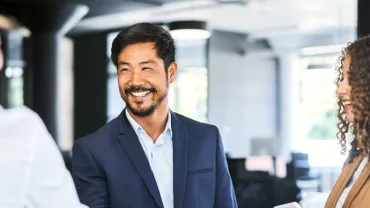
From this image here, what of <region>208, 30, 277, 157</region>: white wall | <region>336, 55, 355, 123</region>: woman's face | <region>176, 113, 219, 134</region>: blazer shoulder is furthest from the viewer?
<region>208, 30, 277, 157</region>: white wall

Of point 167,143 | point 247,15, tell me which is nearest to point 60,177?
point 167,143

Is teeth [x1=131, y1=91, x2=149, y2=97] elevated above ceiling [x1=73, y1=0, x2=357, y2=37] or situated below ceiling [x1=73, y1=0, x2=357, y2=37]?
below

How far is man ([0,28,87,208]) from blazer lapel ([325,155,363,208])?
0.86 m

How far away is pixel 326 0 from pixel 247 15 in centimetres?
83

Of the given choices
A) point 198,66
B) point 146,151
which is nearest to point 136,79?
point 146,151

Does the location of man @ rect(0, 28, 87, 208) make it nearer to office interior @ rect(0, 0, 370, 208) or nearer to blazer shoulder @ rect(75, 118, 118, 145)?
blazer shoulder @ rect(75, 118, 118, 145)

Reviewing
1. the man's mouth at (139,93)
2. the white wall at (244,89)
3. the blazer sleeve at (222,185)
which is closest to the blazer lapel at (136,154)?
the man's mouth at (139,93)

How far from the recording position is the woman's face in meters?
1.62

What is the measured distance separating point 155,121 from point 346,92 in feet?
1.86

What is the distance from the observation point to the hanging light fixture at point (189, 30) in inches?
213

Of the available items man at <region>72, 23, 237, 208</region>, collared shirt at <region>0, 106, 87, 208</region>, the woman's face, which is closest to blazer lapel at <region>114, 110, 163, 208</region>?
man at <region>72, 23, 237, 208</region>

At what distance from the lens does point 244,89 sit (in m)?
7.01

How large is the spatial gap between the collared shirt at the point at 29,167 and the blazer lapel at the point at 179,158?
0.51 meters

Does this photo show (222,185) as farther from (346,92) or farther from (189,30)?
(189,30)
